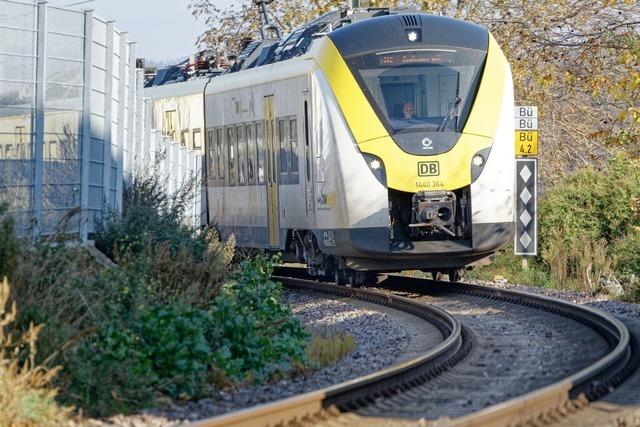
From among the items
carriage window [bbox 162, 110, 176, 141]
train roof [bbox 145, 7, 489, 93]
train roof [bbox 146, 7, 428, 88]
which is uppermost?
train roof [bbox 146, 7, 428, 88]

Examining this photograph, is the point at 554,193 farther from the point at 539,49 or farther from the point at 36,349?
the point at 36,349

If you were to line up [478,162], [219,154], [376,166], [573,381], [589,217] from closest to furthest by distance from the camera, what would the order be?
[573,381]
[376,166]
[478,162]
[219,154]
[589,217]

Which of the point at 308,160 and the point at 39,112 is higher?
the point at 39,112

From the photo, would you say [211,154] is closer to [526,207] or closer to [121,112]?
[526,207]

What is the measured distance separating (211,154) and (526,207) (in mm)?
6775

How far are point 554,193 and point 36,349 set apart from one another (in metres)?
17.8

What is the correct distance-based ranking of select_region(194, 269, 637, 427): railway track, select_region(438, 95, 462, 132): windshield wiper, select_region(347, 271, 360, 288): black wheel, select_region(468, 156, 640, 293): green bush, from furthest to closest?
1. select_region(468, 156, 640, 293): green bush
2. select_region(347, 271, 360, 288): black wheel
3. select_region(438, 95, 462, 132): windshield wiper
4. select_region(194, 269, 637, 427): railway track

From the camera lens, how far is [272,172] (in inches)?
851

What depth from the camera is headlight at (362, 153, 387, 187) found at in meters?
17.9

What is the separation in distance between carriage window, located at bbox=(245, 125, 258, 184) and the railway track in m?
6.30

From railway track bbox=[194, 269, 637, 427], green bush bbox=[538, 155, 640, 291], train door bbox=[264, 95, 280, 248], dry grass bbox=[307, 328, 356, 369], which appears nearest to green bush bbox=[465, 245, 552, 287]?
green bush bbox=[538, 155, 640, 291]

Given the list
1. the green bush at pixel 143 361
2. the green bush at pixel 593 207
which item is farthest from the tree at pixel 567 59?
the green bush at pixel 143 361

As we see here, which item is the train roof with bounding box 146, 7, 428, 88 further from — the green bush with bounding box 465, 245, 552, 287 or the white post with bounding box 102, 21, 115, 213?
the green bush with bounding box 465, 245, 552, 287

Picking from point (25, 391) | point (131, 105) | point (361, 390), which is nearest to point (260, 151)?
point (131, 105)
